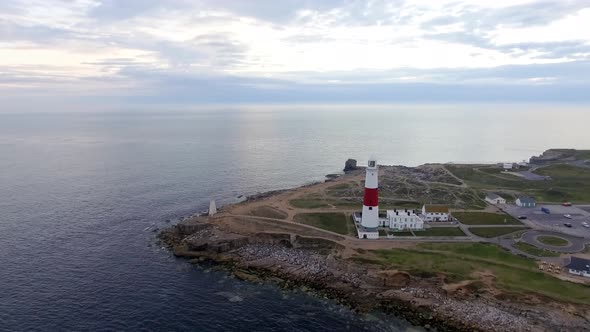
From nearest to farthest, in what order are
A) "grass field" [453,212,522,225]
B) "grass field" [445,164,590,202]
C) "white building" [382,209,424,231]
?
"white building" [382,209,424,231]
"grass field" [453,212,522,225]
"grass field" [445,164,590,202]

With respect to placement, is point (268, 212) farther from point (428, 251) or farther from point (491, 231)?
point (491, 231)

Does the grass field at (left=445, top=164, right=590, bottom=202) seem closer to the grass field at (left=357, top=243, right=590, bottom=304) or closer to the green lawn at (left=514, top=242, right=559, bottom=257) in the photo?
the green lawn at (left=514, top=242, right=559, bottom=257)

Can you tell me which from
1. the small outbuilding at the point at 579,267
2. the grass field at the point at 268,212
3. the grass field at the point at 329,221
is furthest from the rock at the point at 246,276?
the small outbuilding at the point at 579,267

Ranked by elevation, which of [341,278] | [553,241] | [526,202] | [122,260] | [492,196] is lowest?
[341,278]

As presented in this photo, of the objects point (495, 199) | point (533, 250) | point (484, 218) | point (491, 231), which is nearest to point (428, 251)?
point (491, 231)

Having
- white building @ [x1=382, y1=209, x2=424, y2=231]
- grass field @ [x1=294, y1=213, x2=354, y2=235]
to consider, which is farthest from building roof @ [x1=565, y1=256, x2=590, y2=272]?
grass field @ [x1=294, y1=213, x2=354, y2=235]

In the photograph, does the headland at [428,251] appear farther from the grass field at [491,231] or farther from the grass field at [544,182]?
the grass field at [544,182]
